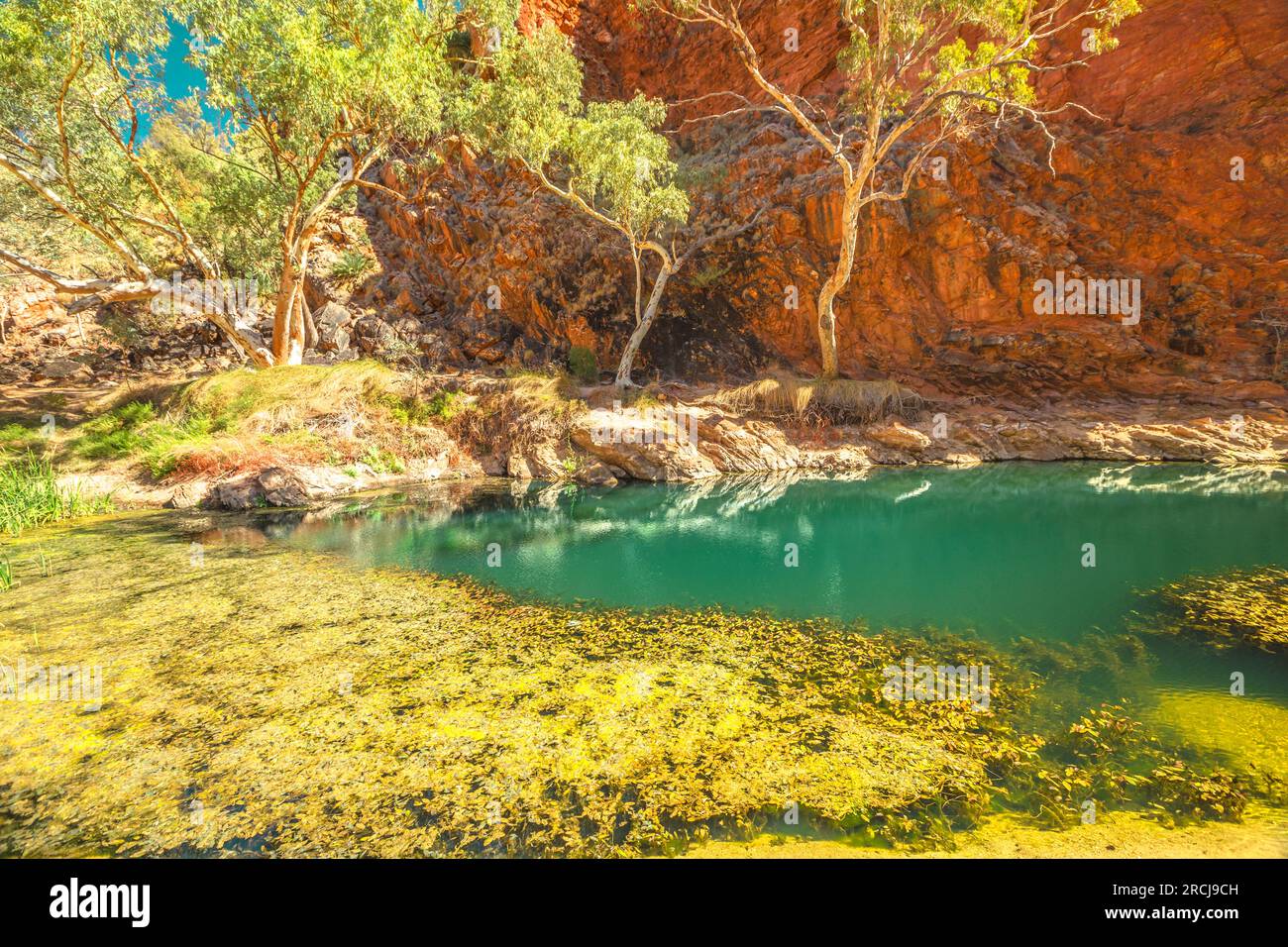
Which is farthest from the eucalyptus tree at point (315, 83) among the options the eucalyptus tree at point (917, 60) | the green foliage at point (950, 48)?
the green foliage at point (950, 48)

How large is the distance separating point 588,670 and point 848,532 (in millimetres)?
5948

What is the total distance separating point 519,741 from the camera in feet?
11.7

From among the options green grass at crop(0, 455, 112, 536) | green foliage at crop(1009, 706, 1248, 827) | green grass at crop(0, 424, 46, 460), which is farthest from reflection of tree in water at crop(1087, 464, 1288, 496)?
green grass at crop(0, 424, 46, 460)

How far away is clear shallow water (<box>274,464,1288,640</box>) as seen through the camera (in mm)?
6172

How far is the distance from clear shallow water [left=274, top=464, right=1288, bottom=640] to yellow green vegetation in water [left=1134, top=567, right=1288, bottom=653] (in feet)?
0.98

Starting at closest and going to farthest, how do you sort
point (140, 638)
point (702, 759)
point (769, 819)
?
point (769, 819) < point (702, 759) < point (140, 638)

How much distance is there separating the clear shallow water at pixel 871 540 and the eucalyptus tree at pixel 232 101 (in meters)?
9.49

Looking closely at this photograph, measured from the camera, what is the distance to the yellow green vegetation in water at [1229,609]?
481 centimetres

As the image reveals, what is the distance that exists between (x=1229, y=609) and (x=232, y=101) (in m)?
19.6

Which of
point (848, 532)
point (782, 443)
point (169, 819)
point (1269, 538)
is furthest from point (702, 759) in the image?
point (782, 443)

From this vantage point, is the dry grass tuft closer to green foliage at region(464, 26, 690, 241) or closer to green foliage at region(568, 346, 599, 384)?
green foliage at region(568, 346, 599, 384)

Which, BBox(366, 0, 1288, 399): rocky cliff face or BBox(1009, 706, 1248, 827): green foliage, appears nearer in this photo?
BBox(1009, 706, 1248, 827): green foliage

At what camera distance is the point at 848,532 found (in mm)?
9109
